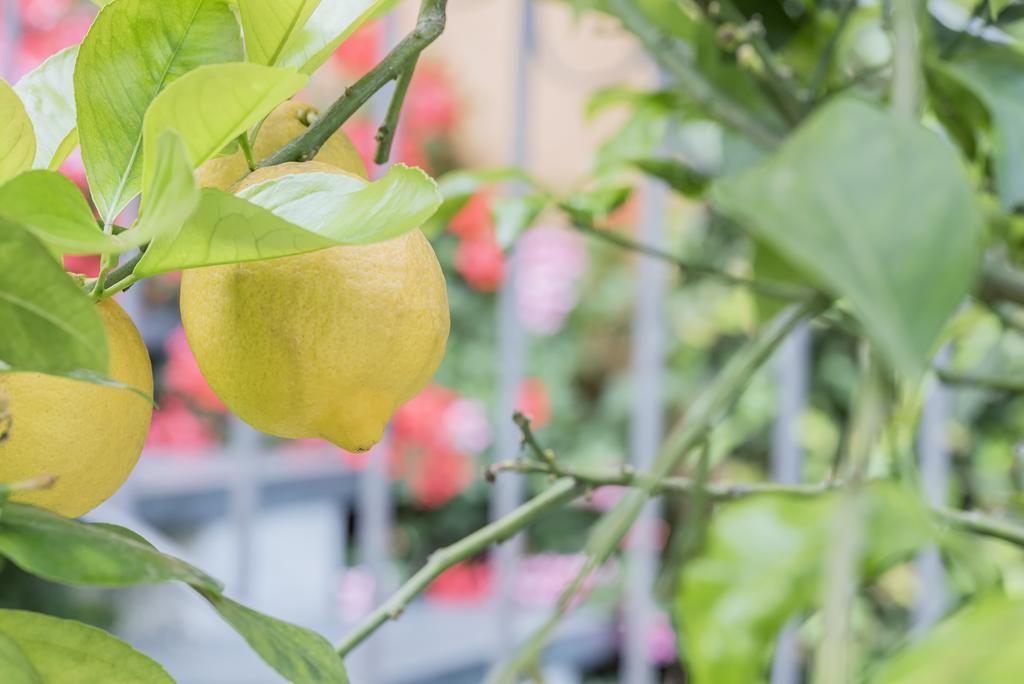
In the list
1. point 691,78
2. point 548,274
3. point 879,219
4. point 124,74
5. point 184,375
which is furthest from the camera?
point 548,274

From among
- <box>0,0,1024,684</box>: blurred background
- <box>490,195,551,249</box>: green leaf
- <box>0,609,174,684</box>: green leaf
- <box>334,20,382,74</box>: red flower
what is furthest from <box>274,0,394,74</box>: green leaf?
<box>334,20,382,74</box>: red flower

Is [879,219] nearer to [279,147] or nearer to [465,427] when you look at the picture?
[279,147]

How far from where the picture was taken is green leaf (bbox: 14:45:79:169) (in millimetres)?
237

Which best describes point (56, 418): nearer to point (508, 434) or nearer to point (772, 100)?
point (772, 100)

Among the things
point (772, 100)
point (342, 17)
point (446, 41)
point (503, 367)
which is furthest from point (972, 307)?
point (446, 41)

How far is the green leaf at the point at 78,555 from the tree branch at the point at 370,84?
86 mm

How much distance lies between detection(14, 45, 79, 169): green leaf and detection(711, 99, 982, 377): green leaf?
0.17m

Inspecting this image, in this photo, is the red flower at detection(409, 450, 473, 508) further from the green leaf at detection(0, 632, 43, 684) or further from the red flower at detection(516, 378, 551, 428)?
the green leaf at detection(0, 632, 43, 684)

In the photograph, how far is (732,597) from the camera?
132 millimetres

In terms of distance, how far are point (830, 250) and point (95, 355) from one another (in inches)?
3.9

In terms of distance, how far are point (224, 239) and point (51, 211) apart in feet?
0.08

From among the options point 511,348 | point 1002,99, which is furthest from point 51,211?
point 511,348

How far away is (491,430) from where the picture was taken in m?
2.29

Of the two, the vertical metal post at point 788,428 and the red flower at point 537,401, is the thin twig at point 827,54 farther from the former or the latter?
the red flower at point 537,401
